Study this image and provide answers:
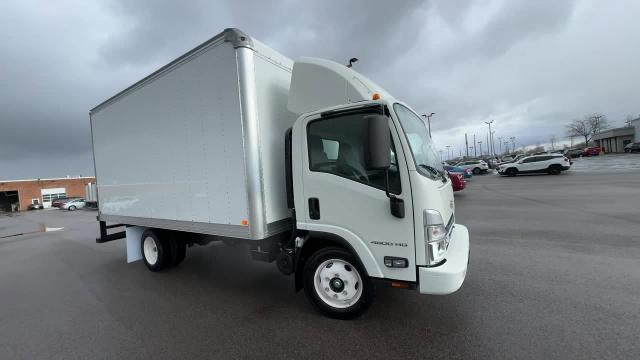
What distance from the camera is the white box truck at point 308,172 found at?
2.88 meters

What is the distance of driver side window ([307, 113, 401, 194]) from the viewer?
2992 millimetres

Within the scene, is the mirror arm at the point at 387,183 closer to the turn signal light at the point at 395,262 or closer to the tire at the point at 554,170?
the turn signal light at the point at 395,262

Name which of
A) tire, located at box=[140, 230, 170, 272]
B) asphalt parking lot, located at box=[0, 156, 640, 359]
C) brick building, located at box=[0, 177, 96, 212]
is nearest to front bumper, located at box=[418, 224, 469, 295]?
asphalt parking lot, located at box=[0, 156, 640, 359]

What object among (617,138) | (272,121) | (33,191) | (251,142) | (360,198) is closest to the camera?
(360,198)

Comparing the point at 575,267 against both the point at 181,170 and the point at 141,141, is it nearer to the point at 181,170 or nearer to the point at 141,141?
the point at 181,170

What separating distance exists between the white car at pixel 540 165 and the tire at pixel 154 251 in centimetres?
2821

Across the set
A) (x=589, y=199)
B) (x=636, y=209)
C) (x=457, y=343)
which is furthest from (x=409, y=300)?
(x=589, y=199)

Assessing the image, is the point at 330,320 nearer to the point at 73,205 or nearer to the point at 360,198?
the point at 360,198

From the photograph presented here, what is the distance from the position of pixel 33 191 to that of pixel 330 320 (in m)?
68.4

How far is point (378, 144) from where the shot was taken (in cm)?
260

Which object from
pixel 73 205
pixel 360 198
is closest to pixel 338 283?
pixel 360 198

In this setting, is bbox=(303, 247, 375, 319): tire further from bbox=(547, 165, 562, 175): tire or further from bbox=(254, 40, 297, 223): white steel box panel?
bbox=(547, 165, 562, 175): tire

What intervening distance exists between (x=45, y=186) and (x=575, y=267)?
71206mm

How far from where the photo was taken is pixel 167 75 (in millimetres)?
4355
